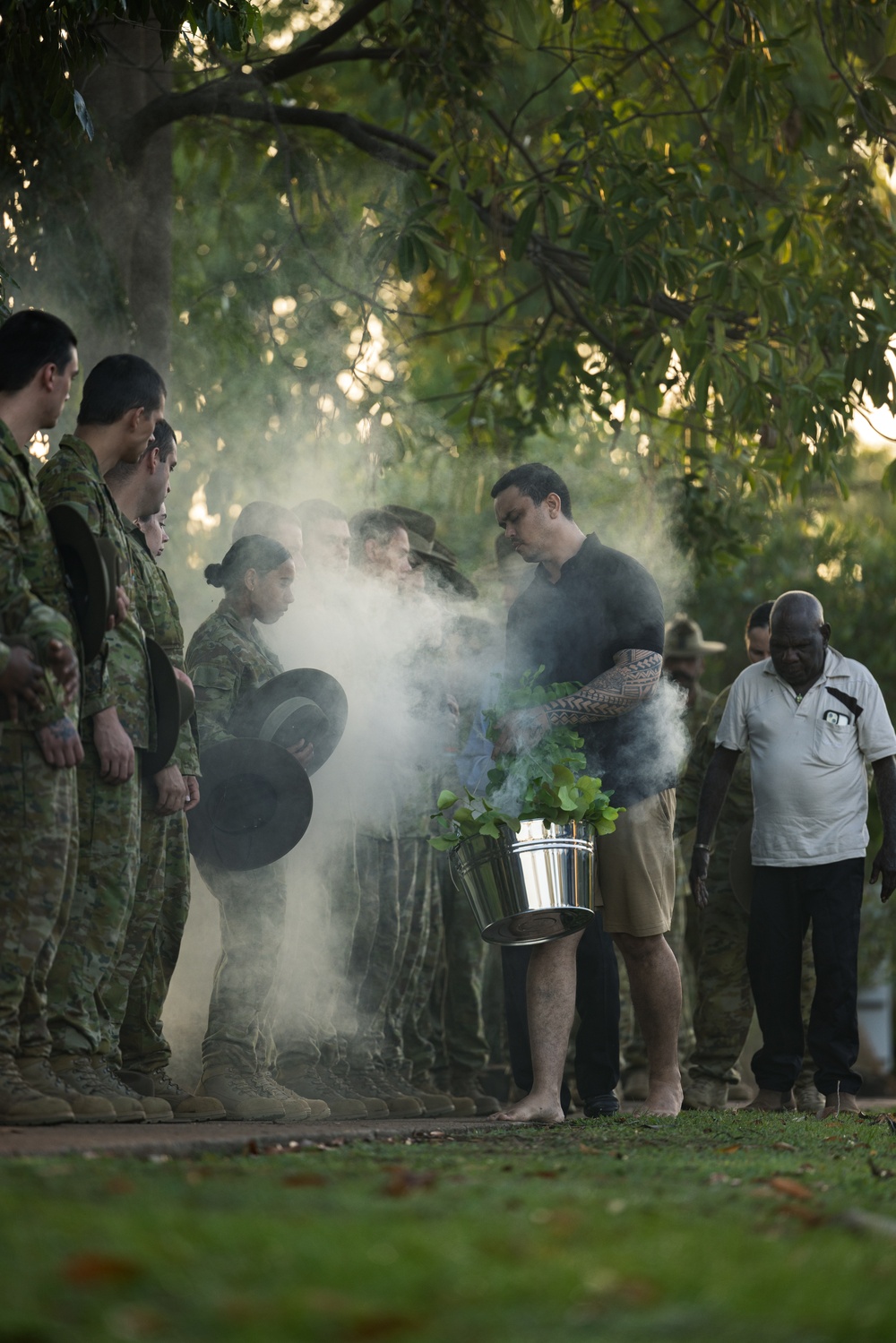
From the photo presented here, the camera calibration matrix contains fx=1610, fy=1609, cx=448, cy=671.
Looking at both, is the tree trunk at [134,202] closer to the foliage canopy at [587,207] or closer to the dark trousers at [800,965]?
the foliage canopy at [587,207]

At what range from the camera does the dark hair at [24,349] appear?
4621 millimetres

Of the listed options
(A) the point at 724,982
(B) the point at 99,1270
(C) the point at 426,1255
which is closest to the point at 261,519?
(A) the point at 724,982

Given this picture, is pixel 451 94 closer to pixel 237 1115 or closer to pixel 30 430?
pixel 30 430

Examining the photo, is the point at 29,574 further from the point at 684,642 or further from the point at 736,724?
the point at 684,642

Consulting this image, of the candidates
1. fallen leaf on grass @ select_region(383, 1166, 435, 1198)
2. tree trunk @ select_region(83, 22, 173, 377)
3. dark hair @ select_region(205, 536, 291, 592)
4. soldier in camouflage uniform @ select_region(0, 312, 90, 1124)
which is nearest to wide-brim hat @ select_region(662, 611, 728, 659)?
tree trunk @ select_region(83, 22, 173, 377)

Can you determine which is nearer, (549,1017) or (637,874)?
(549,1017)

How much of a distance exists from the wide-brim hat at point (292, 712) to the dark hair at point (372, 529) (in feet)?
4.09

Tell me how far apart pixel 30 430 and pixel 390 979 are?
10.3 ft

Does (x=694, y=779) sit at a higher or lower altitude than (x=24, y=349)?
lower

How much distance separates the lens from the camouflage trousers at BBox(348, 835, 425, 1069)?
675 centimetres

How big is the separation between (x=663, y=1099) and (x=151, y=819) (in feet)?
7.48

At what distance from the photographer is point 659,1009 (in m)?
6.05

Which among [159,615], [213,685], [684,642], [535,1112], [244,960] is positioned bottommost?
[535,1112]

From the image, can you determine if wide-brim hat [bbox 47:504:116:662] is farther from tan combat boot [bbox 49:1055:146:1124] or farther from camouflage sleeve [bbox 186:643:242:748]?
camouflage sleeve [bbox 186:643:242:748]
